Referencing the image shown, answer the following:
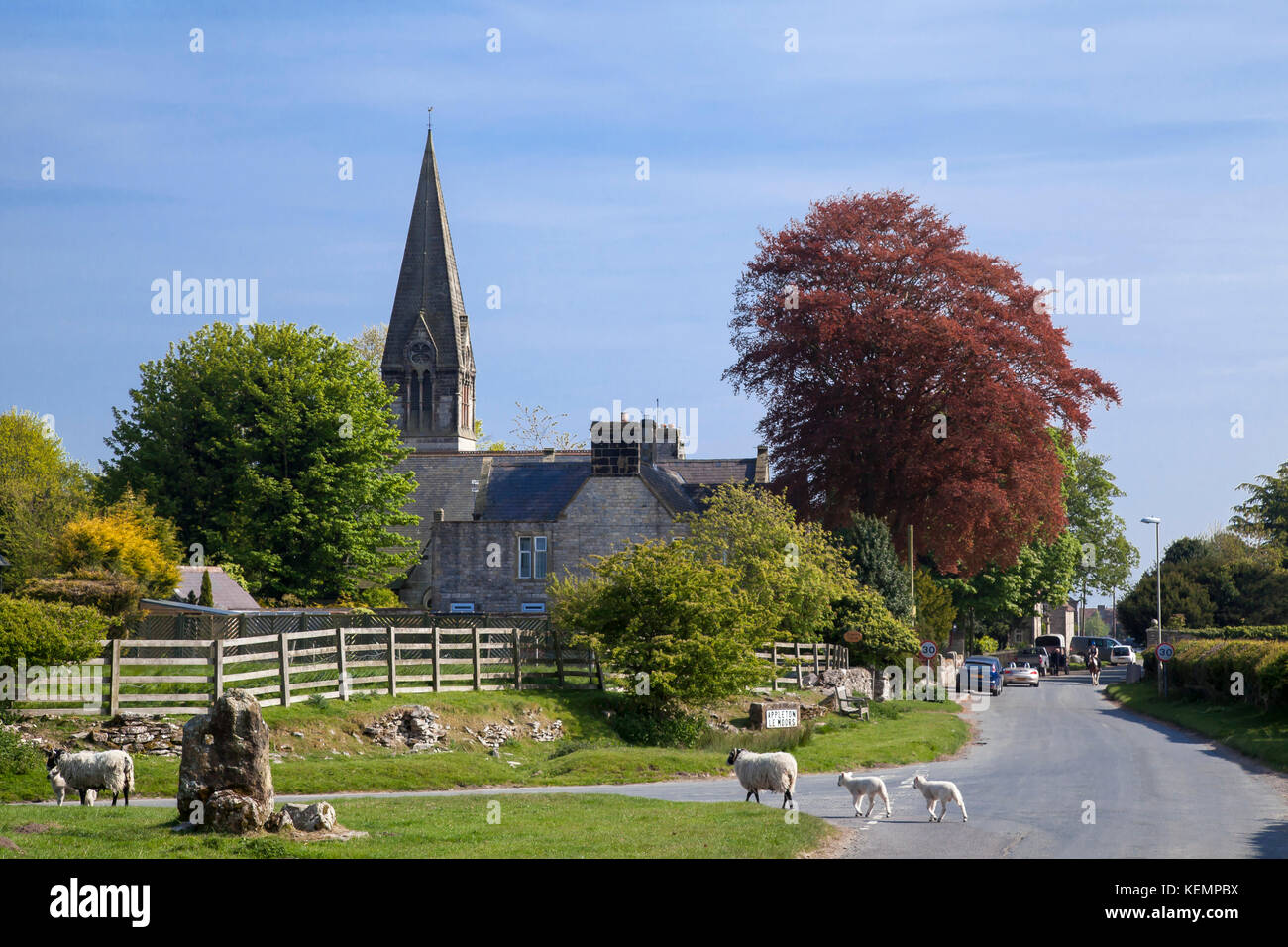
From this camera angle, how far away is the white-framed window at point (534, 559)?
182 feet

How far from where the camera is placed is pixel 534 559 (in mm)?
55625

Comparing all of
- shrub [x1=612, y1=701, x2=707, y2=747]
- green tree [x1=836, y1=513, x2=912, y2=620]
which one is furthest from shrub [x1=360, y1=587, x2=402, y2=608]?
shrub [x1=612, y1=701, x2=707, y2=747]

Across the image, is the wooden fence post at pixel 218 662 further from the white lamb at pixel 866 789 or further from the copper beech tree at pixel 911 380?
the copper beech tree at pixel 911 380

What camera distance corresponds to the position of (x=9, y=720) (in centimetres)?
2173

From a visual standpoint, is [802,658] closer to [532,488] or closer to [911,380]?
[911,380]

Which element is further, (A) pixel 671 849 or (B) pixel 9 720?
(B) pixel 9 720

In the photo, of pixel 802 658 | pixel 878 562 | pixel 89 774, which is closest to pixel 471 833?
pixel 89 774

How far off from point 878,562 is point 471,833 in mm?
34450

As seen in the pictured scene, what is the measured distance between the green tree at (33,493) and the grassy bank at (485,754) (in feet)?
62.3

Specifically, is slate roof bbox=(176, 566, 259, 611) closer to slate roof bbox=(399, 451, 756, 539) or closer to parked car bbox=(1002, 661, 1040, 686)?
slate roof bbox=(399, 451, 756, 539)

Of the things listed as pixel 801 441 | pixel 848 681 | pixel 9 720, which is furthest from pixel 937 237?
pixel 9 720
